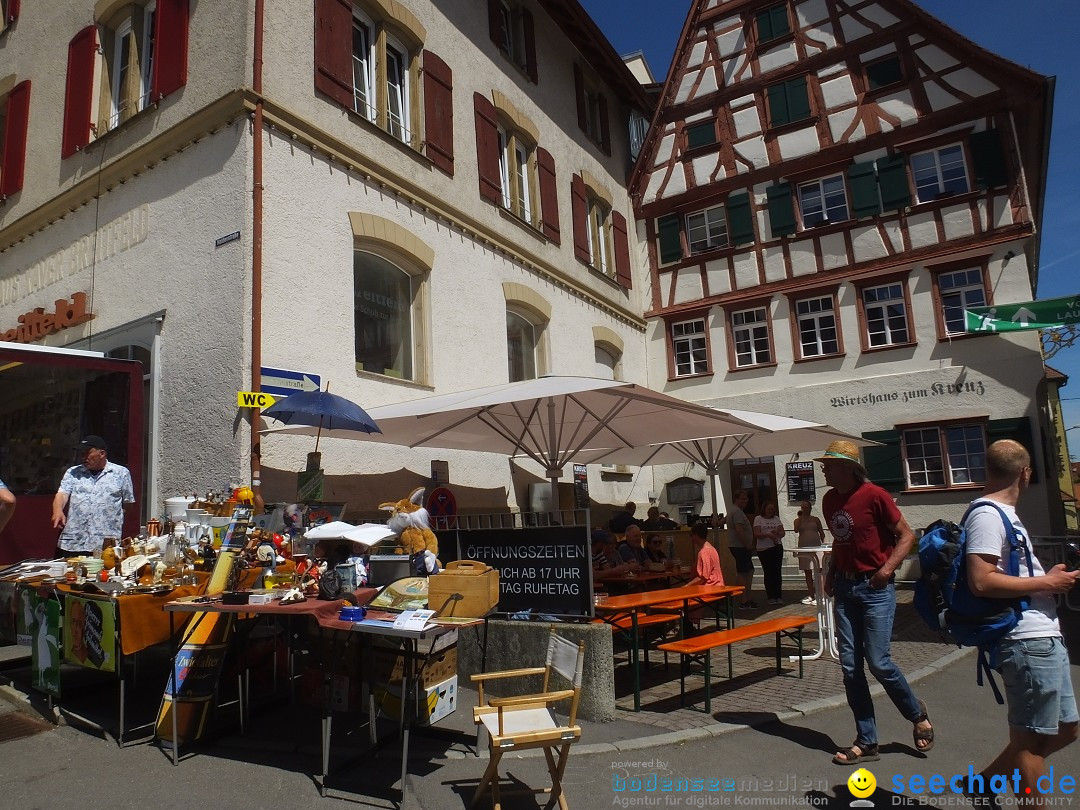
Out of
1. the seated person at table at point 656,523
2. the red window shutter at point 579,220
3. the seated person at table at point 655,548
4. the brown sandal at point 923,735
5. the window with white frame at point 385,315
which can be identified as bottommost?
the brown sandal at point 923,735

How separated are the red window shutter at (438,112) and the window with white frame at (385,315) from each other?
197 cm

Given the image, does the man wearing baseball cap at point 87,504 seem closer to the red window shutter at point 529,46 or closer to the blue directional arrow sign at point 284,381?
the blue directional arrow sign at point 284,381

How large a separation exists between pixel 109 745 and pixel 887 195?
51.5ft

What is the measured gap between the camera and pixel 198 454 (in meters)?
8.14

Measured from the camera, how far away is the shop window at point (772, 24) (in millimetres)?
17078

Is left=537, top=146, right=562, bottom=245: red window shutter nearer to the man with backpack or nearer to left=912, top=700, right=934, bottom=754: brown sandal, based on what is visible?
left=912, top=700, right=934, bottom=754: brown sandal

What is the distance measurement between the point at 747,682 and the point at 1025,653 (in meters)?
3.63

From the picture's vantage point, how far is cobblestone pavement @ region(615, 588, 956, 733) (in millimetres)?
5539

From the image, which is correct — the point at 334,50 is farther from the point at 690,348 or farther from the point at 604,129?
the point at 690,348

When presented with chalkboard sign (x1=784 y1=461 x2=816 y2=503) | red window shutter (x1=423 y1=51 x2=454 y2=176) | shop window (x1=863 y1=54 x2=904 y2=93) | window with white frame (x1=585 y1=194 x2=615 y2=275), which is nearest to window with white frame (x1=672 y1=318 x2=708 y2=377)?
window with white frame (x1=585 y1=194 x2=615 y2=275)

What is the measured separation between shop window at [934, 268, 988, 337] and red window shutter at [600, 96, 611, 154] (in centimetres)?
750

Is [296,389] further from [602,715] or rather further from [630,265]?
[630,265]

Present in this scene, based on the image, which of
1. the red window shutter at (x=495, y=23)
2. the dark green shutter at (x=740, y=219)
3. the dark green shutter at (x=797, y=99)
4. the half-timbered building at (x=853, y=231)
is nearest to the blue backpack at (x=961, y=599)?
the half-timbered building at (x=853, y=231)

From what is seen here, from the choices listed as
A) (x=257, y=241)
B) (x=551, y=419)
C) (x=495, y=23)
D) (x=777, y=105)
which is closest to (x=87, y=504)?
(x=257, y=241)
